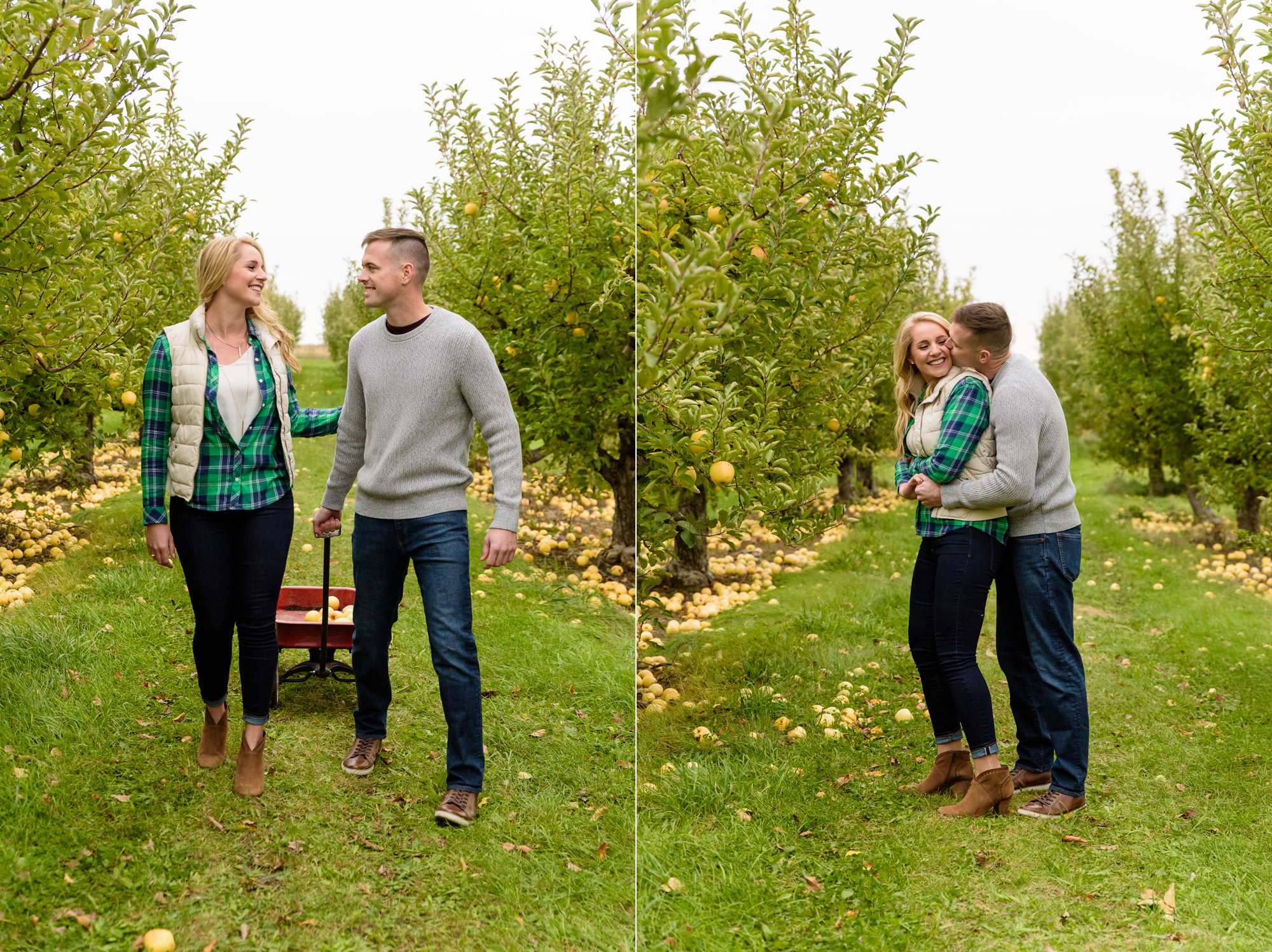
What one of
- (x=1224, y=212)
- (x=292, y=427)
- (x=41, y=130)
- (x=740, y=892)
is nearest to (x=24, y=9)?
(x=41, y=130)

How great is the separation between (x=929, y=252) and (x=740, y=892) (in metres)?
3.34

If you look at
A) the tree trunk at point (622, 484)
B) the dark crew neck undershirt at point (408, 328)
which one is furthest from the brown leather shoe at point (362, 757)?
the tree trunk at point (622, 484)

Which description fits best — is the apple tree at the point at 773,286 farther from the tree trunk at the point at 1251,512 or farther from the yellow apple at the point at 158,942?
the tree trunk at the point at 1251,512

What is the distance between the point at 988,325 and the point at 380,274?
2020 mm

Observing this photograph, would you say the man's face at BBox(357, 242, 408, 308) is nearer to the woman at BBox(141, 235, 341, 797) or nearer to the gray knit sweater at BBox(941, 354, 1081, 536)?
the woman at BBox(141, 235, 341, 797)

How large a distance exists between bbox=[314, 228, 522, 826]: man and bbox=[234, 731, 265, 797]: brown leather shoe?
283 millimetres

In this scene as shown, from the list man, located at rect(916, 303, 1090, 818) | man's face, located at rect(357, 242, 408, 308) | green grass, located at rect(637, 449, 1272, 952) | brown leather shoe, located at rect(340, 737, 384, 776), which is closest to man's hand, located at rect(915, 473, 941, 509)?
man, located at rect(916, 303, 1090, 818)

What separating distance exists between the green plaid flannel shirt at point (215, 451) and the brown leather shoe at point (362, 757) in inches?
29.5

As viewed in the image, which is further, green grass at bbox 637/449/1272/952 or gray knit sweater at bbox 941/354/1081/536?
gray knit sweater at bbox 941/354/1081/536

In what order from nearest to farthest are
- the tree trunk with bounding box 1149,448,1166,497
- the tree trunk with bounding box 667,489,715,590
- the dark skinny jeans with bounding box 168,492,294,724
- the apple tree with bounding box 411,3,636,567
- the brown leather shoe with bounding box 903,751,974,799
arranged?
the dark skinny jeans with bounding box 168,492,294,724 → the brown leather shoe with bounding box 903,751,974,799 → the apple tree with bounding box 411,3,636,567 → the tree trunk with bounding box 667,489,715,590 → the tree trunk with bounding box 1149,448,1166,497

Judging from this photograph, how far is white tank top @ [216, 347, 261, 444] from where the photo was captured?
260cm

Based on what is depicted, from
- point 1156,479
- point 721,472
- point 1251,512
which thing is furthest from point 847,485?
point 721,472

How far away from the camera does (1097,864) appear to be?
2.97 meters

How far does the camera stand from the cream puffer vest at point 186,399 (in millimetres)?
2562
